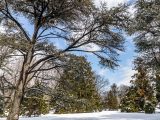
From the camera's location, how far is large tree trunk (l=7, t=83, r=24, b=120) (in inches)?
438

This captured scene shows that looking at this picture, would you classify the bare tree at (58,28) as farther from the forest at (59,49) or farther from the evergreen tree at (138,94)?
the evergreen tree at (138,94)

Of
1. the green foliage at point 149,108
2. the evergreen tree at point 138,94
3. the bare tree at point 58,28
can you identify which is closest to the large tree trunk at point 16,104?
the bare tree at point 58,28

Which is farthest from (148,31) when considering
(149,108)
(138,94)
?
(138,94)

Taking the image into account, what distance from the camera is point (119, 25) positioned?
37.0 ft

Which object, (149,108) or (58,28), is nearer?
(58,28)

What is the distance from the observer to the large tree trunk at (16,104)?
36.5 ft

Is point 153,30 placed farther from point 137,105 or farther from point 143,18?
point 137,105

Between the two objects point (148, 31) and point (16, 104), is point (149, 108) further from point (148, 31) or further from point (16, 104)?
point (16, 104)

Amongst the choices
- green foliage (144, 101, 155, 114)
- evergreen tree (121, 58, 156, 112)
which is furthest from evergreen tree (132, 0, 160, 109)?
evergreen tree (121, 58, 156, 112)

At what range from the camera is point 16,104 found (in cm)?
1124

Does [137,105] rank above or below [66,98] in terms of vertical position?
above

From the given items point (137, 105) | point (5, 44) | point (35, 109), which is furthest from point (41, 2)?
point (137, 105)

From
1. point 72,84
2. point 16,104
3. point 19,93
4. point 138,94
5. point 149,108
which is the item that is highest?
point 138,94

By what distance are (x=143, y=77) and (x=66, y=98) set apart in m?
28.0
